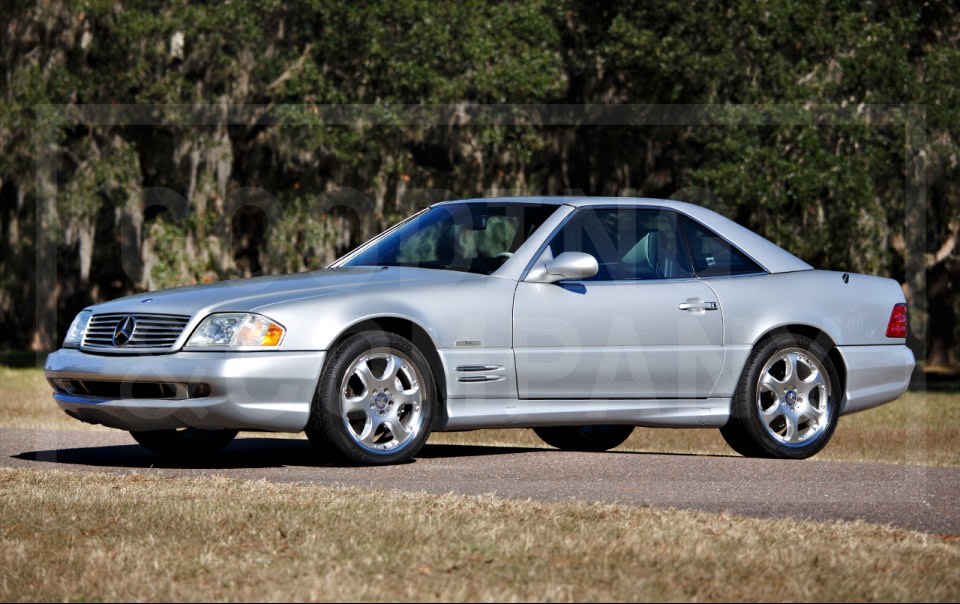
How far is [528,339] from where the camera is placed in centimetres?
866

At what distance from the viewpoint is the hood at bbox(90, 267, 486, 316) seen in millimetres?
8141

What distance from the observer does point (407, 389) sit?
27.4 ft

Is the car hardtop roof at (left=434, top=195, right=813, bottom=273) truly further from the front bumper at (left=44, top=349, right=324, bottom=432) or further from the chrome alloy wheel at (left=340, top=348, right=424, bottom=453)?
the front bumper at (left=44, top=349, right=324, bottom=432)

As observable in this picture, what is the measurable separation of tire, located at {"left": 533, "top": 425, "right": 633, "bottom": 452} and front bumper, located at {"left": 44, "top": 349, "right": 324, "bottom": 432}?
287 centimetres

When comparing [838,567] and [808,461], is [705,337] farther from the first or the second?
[838,567]

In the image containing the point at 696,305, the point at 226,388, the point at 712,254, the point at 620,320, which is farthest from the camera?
the point at 712,254

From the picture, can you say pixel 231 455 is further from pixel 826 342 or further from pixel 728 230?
pixel 826 342

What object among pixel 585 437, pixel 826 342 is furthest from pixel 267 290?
pixel 826 342

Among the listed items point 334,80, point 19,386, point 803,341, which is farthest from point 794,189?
point 803,341

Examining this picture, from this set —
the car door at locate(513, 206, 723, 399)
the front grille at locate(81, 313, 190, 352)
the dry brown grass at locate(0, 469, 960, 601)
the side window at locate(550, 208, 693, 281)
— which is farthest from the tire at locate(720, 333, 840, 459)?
the front grille at locate(81, 313, 190, 352)

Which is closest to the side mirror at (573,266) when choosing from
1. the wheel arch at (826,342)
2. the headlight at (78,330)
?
the wheel arch at (826,342)

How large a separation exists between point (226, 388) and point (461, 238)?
1.96 metres

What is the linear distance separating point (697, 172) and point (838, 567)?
17914 millimetres

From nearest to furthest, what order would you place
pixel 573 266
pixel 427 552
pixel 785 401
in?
pixel 427 552
pixel 573 266
pixel 785 401
